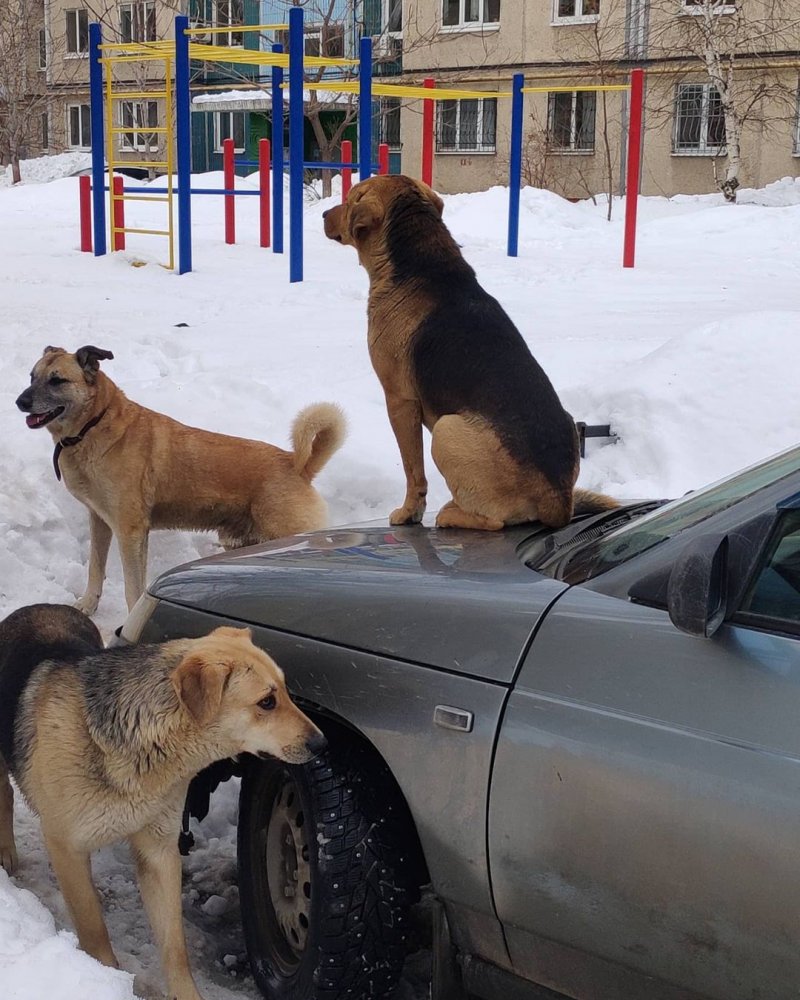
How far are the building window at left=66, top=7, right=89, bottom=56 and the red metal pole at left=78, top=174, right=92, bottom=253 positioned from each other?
1183 inches

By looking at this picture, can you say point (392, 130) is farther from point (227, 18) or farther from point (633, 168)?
point (633, 168)

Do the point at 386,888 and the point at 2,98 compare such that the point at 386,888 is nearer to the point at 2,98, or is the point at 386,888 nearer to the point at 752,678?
the point at 752,678

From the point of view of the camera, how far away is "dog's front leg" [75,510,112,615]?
6.32 meters

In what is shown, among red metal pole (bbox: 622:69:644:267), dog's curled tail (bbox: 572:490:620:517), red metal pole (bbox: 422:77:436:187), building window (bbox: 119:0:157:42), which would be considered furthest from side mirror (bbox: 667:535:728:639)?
building window (bbox: 119:0:157:42)

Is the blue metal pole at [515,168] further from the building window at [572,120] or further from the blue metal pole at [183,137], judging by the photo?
the building window at [572,120]

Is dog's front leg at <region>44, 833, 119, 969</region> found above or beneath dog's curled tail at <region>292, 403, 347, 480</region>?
beneath

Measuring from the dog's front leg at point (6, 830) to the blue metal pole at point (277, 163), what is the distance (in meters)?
11.8

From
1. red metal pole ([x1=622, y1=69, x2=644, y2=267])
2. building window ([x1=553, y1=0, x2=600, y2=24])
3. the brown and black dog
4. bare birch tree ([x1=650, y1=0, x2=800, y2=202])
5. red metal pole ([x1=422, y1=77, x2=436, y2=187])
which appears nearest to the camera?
the brown and black dog

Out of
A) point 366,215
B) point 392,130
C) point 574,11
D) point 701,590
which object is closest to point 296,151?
point 366,215

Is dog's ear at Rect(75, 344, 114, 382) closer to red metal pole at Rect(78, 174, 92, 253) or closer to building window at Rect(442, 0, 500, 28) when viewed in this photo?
red metal pole at Rect(78, 174, 92, 253)

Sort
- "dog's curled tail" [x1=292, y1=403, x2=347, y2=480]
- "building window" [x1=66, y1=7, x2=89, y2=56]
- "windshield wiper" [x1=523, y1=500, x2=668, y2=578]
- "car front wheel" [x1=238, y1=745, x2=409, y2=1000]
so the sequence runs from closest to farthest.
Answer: "car front wheel" [x1=238, y1=745, x2=409, y2=1000]
"windshield wiper" [x1=523, y1=500, x2=668, y2=578]
"dog's curled tail" [x1=292, y1=403, x2=347, y2=480]
"building window" [x1=66, y1=7, x2=89, y2=56]

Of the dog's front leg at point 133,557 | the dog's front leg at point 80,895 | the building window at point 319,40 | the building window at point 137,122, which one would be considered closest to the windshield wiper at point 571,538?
the dog's front leg at point 80,895

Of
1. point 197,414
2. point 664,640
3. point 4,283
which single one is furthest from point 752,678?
point 4,283

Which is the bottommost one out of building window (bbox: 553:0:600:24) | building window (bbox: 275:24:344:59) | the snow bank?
the snow bank
